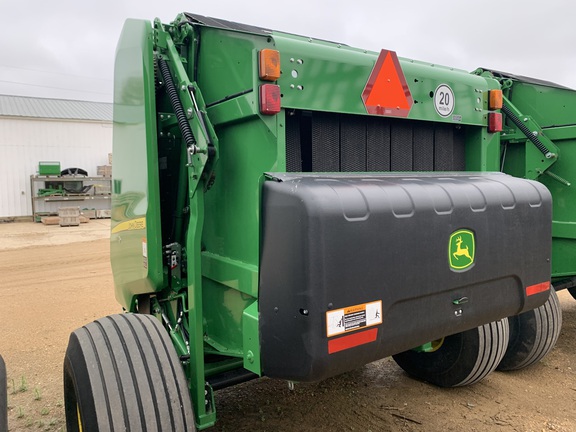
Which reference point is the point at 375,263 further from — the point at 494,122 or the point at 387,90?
the point at 494,122

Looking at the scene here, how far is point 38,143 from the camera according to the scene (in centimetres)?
1794

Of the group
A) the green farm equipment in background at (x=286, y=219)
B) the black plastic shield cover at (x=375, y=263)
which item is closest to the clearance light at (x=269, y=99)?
the green farm equipment in background at (x=286, y=219)

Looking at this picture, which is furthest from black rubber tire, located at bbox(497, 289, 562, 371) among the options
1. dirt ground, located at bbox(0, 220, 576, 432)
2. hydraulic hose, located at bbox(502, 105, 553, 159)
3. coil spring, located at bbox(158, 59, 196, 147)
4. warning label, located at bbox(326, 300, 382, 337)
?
coil spring, located at bbox(158, 59, 196, 147)

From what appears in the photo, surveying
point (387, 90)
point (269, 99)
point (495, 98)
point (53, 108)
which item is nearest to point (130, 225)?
point (269, 99)

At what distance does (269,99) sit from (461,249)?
96cm

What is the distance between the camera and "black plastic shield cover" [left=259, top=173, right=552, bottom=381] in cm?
165

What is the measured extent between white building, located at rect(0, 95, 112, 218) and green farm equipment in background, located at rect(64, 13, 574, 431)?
17036mm

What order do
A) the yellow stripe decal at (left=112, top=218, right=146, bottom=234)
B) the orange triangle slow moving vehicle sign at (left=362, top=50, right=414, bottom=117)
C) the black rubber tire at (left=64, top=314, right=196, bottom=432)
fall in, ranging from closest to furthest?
the black rubber tire at (left=64, top=314, right=196, bottom=432)
the orange triangle slow moving vehicle sign at (left=362, top=50, right=414, bottom=117)
the yellow stripe decal at (left=112, top=218, right=146, bottom=234)

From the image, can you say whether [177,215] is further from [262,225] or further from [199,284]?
[262,225]

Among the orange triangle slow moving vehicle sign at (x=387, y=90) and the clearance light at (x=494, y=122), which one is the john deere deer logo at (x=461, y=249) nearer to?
the orange triangle slow moving vehicle sign at (x=387, y=90)

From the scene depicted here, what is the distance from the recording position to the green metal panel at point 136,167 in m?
2.27

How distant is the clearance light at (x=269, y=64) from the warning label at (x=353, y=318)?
0.90m

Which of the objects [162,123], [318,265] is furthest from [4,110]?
[318,265]

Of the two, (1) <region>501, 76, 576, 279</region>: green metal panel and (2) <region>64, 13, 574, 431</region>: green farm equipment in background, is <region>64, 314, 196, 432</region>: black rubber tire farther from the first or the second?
(1) <region>501, 76, 576, 279</region>: green metal panel
